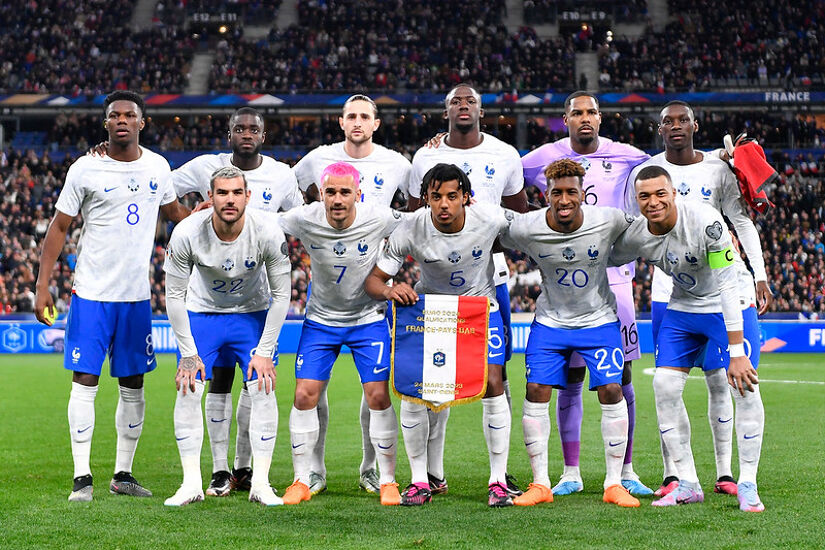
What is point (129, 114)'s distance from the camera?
22.2ft

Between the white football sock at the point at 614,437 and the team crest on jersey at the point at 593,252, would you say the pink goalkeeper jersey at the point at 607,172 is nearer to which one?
the team crest on jersey at the point at 593,252

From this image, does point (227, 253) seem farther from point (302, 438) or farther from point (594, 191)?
point (594, 191)

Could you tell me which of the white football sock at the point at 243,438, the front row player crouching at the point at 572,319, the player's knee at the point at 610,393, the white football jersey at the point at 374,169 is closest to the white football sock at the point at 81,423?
the white football sock at the point at 243,438

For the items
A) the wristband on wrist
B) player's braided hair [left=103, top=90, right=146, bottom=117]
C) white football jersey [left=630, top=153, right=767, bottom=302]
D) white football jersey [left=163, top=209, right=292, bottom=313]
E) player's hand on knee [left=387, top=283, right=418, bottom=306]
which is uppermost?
player's braided hair [left=103, top=90, right=146, bottom=117]

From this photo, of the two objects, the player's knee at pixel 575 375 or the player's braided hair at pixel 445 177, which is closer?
the player's braided hair at pixel 445 177

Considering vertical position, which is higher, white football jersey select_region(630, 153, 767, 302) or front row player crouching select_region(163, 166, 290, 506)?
white football jersey select_region(630, 153, 767, 302)

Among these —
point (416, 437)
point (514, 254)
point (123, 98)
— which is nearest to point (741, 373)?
point (416, 437)

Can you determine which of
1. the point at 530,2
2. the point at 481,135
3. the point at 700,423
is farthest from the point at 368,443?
the point at 530,2

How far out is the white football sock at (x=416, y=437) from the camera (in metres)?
6.45

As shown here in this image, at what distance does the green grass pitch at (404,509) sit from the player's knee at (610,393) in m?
0.69

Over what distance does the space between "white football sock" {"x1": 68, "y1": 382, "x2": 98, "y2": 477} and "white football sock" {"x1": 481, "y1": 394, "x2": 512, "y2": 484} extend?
8.99ft

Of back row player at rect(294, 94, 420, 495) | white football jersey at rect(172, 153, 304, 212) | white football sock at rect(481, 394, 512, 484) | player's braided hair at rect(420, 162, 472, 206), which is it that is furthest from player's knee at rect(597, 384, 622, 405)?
white football jersey at rect(172, 153, 304, 212)

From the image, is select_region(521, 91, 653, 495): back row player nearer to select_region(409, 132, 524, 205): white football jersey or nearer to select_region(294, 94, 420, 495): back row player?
select_region(409, 132, 524, 205): white football jersey

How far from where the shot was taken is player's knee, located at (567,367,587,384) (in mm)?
6868
